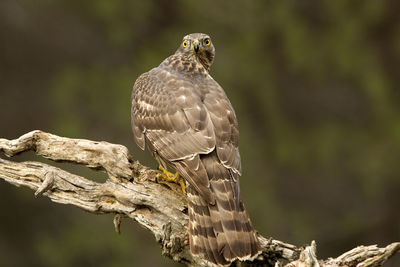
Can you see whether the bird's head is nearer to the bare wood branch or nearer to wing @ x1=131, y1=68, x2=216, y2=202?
wing @ x1=131, y1=68, x2=216, y2=202

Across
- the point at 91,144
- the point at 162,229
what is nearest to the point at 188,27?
the point at 91,144

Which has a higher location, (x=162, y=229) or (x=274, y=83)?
(x=274, y=83)

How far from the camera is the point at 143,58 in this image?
9359 millimetres

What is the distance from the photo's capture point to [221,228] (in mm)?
4016

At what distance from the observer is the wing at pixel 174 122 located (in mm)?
4258

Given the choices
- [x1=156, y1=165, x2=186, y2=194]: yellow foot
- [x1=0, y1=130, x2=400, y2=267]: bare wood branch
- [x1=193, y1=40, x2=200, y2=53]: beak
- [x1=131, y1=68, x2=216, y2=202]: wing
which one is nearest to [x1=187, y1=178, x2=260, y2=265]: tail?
[x1=131, y1=68, x2=216, y2=202]: wing

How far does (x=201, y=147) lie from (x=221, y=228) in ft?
1.99

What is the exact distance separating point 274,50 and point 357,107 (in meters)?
1.56

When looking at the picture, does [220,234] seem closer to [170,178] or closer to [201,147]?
[201,147]

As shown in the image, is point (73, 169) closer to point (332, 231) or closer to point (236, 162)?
point (332, 231)

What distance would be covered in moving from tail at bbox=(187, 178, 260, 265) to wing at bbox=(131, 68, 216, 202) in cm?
10

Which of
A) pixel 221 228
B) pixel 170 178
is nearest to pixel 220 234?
pixel 221 228

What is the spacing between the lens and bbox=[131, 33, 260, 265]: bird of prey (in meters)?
4.00

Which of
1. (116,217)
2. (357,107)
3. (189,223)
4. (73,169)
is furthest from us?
(357,107)
